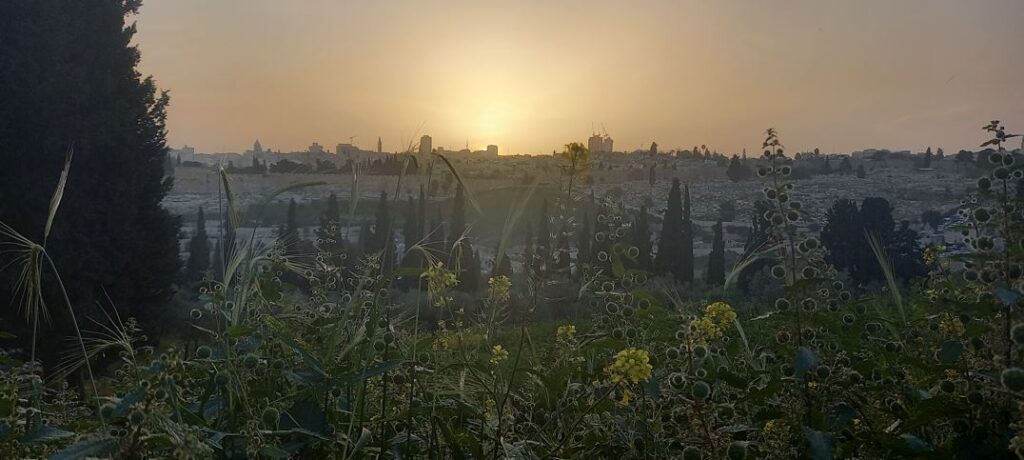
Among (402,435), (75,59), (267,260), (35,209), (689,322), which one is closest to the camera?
(689,322)

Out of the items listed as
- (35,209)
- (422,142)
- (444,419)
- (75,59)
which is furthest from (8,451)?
(75,59)

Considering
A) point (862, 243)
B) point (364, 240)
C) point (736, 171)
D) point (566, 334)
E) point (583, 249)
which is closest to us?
point (566, 334)

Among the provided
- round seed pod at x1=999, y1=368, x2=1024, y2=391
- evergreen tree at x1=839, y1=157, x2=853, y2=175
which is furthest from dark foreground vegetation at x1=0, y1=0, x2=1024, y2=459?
evergreen tree at x1=839, y1=157, x2=853, y2=175

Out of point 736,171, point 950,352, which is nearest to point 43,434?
point 950,352

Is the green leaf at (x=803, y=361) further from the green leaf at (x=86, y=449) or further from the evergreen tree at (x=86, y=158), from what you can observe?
the evergreen tree at (x=86, y=158)

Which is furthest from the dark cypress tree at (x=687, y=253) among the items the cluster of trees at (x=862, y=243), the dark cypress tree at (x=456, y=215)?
the dark cypress tree at (x=456, y=215)

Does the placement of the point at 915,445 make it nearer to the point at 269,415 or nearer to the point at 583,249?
the point at 269,415

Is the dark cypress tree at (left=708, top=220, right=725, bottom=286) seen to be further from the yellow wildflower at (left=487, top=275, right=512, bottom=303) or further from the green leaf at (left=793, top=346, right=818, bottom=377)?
the green leaf at (left=793, top=346, right=818, bottom=377)

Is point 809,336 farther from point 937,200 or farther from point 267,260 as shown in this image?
point 937,200

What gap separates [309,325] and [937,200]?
40429 millimetres

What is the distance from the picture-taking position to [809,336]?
7.00ft

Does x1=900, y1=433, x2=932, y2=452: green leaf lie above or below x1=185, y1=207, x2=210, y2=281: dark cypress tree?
above

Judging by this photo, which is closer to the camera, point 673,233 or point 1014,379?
point 1014,379

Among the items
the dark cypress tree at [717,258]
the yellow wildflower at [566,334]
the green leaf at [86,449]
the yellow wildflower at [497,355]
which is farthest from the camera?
the dark cypress tree at [717,258]
